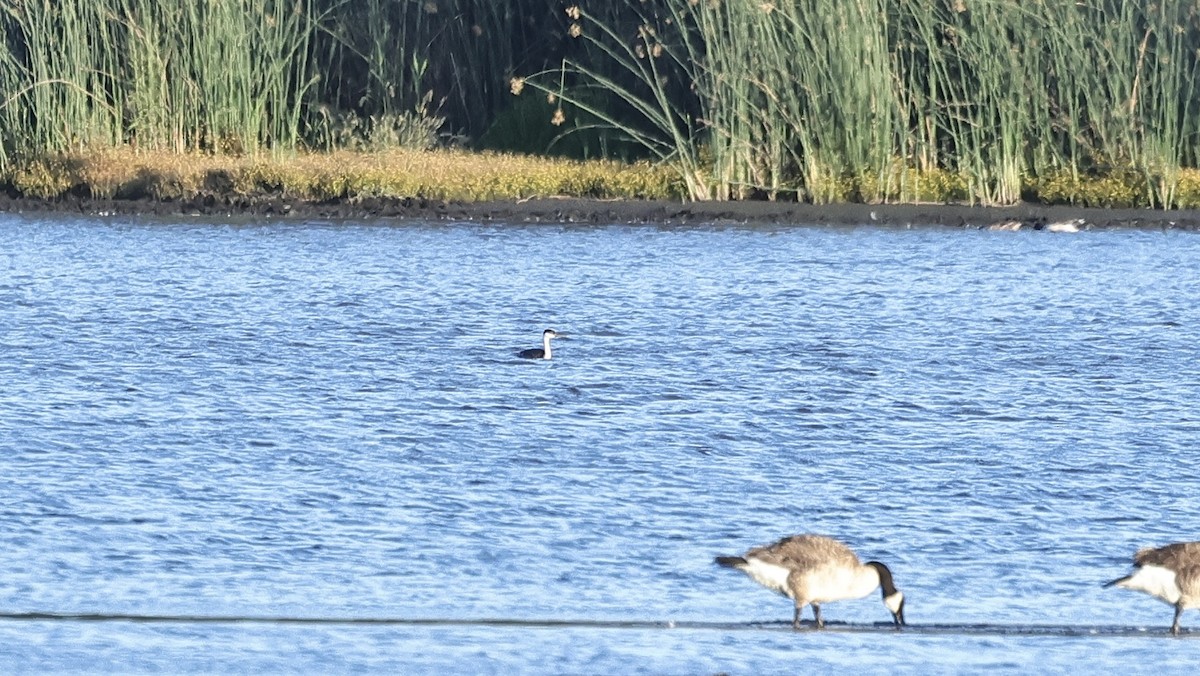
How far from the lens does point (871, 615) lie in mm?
7902

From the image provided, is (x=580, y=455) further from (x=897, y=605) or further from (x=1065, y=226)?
(x=1065, y=226)

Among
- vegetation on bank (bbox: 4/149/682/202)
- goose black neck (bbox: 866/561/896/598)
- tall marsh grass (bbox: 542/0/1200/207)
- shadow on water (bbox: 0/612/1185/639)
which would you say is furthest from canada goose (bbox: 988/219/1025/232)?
goose black neck (bbox: 866/561/896/598)

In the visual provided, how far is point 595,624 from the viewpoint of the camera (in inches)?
294

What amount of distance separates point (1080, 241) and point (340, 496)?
45.0ft

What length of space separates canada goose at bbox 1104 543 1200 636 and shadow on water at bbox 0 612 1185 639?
0.65ft

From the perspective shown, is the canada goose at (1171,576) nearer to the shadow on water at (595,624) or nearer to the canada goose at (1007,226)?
the shadow on water at (595,624)

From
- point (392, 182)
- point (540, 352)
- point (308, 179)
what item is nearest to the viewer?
point (540, 352)

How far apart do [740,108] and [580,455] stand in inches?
512

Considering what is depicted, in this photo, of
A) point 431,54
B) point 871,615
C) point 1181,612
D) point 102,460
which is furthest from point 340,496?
point 431,54

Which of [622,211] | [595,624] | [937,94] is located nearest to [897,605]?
[595,624]

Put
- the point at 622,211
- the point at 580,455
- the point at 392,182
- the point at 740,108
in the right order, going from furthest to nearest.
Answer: the point at 392,182 < the point at 622,211 < the point at 740,108 < the point at 580,455

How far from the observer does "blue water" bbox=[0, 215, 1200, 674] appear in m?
7.39

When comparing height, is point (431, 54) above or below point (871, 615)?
above

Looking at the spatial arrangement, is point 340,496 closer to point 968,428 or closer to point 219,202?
→ point 968,428
